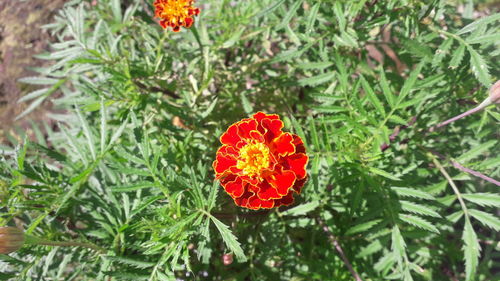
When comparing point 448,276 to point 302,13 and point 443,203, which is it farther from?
point 302,13

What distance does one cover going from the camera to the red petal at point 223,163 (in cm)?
133

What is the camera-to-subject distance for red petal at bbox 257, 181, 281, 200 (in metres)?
1.28

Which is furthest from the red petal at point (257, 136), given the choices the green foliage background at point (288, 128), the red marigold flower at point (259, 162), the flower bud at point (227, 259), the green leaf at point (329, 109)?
the flower bud at point (227, 259)

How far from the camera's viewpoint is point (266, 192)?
1303 millimetres

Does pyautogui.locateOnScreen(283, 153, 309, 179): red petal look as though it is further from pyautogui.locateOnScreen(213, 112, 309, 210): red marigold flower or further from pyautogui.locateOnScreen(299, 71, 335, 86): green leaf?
pyautogui.locateOnScreen(299, 71, 335, 86): green leaf

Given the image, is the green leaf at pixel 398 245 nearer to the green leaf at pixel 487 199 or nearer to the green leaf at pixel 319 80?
the green leaf at pixel 487 199

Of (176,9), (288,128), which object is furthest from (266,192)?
(176,9)

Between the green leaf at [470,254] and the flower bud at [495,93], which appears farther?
the green leaf at [470,254]

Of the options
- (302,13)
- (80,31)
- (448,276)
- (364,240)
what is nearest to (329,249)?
(364,240)

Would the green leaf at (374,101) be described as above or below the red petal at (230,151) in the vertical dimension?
below

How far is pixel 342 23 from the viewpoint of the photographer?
1.59 metres

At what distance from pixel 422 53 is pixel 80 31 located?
1511 mm

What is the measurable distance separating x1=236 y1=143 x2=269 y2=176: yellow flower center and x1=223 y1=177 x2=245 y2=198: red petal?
0.21 ft

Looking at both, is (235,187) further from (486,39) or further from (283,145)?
(486,39)
